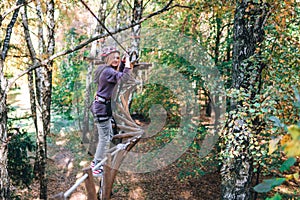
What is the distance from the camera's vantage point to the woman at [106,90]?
3.22 metres

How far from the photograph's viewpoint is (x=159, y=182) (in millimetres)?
6730

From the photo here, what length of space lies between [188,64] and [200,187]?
2.87 meters

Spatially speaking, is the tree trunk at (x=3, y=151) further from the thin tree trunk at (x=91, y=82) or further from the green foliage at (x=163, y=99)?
the thin tree trunk at (x=91, y=82)

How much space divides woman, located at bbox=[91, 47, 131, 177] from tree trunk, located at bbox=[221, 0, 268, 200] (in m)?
1.35

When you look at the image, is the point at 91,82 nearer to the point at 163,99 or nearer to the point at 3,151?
the point at 163,99

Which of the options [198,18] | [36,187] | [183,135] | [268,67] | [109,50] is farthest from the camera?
[36,187]

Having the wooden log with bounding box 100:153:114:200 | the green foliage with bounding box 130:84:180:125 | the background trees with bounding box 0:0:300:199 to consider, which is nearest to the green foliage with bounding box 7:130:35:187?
the background trees with bounding box 0:0:300:199

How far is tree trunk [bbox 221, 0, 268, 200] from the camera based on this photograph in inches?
124

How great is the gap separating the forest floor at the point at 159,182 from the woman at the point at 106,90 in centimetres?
248

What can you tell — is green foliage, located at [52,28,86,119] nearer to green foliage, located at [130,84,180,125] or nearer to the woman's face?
green foliage, located at [130,84,180,125]

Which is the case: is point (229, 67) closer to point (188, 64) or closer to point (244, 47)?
point (188, 64)

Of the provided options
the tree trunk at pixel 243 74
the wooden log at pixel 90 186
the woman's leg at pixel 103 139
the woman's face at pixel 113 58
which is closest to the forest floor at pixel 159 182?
the tree trunk at pixel 243 74

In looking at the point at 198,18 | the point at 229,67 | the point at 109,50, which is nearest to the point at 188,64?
the point at 229,67

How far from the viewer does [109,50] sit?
3291 millimetres
